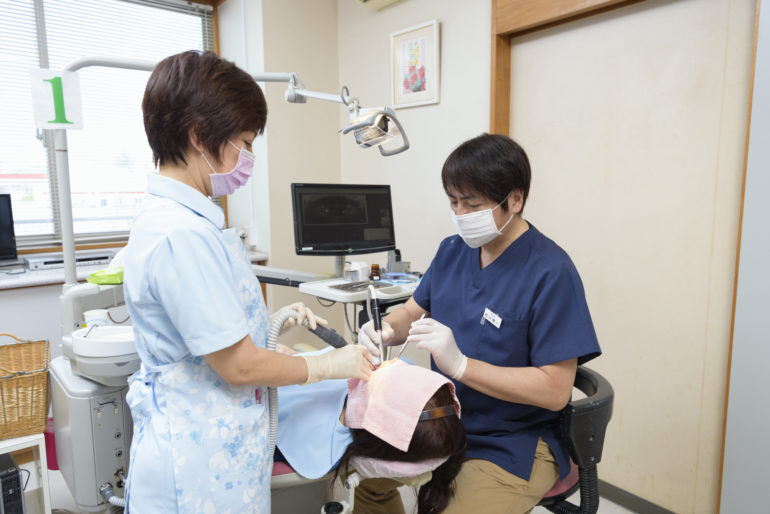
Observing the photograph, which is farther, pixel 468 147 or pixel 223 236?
pixel 468 147

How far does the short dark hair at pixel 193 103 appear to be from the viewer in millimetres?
902

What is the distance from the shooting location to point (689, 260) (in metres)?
1.90

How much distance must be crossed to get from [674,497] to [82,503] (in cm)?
206

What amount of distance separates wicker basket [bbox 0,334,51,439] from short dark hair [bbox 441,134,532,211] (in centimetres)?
136

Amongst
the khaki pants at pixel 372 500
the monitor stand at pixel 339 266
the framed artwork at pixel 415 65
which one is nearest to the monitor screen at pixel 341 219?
the monitor stand at pixel 339 266

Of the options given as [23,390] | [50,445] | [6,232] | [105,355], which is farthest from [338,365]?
[6,232]

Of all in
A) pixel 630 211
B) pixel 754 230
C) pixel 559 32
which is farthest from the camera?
pixel 559 32

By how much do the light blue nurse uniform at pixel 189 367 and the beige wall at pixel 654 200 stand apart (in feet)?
5.34

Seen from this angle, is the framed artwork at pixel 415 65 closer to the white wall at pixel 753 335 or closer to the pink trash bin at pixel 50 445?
the white wall at pixel 753 335

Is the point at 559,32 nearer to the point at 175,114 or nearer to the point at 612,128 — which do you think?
the point at 612,128

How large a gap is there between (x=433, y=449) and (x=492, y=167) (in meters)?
0.66

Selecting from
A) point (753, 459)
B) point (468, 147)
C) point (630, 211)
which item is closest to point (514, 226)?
point (468, 147)

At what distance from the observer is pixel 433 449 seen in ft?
3.41

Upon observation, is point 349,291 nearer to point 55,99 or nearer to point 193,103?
point 55,99
